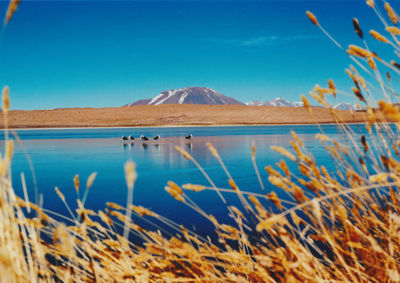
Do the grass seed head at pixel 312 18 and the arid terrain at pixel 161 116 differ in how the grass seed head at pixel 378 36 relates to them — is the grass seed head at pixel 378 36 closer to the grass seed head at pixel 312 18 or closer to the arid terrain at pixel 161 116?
the grass seed head at pixel 312 18

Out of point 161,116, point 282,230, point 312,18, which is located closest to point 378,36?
point 312,18

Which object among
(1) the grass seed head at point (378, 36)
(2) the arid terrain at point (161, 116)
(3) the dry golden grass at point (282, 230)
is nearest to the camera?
(3) the dry golden grass at point (282, 230)

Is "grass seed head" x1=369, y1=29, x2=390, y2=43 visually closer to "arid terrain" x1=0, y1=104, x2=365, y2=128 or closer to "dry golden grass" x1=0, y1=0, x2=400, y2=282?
"dry golden grass" x1=0, y1=0, x2=400, y2=282

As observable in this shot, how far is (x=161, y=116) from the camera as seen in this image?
73.2 m

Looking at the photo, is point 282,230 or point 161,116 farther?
point 161,116

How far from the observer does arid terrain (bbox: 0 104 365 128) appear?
67.5m

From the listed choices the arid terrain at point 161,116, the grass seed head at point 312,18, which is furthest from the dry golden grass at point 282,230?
the arid terrain at point 161,116

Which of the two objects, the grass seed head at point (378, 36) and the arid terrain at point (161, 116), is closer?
the grass seed head at point (378, 36)

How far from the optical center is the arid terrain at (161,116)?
67.5 m

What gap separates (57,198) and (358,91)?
622cm

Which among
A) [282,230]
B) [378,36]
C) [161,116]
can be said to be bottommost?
[282,230]

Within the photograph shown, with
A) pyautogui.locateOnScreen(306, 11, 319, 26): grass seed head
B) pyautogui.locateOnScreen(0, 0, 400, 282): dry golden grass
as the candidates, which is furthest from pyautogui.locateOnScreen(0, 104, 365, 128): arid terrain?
pyautogui.locateOnScreen(306, 11, 319, 26): grass seed head

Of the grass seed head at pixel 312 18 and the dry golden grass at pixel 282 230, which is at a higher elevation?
the grass seed head at pixel 312 18

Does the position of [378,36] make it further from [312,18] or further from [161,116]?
[161,116]
